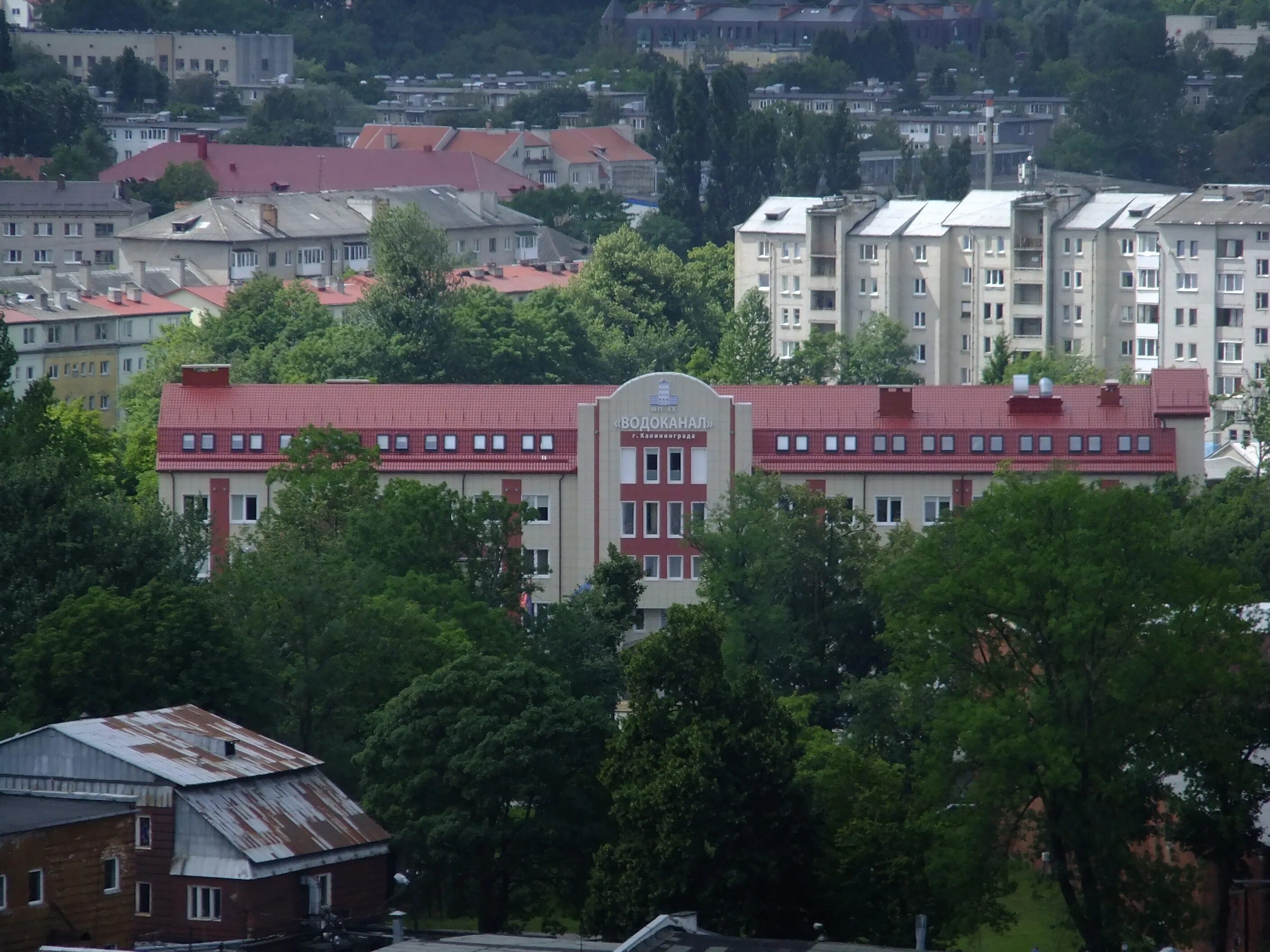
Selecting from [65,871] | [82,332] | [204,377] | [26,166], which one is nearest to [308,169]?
[26,166]

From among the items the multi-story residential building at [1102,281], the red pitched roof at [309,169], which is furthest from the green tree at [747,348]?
the red pitched roof at [309,169]

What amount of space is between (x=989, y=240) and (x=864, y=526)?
66590mm

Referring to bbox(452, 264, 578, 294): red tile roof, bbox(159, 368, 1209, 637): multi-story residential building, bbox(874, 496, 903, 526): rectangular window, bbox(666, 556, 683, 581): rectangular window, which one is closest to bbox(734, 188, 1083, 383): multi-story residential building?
bbox(452, 264, 578, 294): red tile roof

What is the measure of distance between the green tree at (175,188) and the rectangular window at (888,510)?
98332 mm

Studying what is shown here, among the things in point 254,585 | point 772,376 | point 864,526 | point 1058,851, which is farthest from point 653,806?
point 772,376

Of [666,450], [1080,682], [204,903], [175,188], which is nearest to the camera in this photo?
[1080,682]

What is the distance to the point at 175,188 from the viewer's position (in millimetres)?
180125

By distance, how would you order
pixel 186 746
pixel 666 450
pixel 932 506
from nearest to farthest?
pixel 186 746
pixel 666 450
pixel 932 506

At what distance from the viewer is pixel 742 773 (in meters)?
50.9

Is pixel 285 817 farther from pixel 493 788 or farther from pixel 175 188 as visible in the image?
pixel 175 188

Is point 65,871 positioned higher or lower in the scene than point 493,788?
lower

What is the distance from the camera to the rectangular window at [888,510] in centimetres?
8550

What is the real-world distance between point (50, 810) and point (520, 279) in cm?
10502

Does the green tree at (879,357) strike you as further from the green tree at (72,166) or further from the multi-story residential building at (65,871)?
the multi-story residential building at (65,871)
